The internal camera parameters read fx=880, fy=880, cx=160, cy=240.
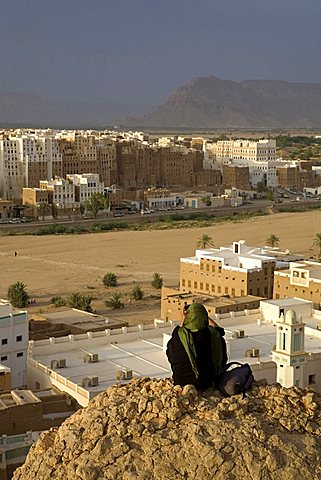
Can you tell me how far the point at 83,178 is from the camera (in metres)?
70.1

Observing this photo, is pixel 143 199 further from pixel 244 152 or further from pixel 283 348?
pixel 283 348

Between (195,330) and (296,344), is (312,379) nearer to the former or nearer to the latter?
(296,344)

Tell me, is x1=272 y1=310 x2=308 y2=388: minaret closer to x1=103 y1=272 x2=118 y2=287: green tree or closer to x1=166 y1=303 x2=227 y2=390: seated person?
x1=166 y1=303 x2=227 y2=390: seated person

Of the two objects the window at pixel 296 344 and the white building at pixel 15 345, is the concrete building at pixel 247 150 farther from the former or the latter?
the window at pixel 296 344

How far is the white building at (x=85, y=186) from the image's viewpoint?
69.4m

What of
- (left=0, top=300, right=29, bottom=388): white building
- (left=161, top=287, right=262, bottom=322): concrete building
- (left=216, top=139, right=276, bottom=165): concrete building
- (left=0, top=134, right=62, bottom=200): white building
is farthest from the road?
(left=0, top=300, right=29, bottom=388): white building

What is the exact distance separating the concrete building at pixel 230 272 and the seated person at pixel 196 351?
23200mm

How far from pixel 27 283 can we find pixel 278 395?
3396 cm

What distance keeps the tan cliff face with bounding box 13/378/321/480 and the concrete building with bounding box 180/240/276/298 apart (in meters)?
23.5

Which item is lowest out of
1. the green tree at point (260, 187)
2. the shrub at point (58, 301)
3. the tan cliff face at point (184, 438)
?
the shrub at point (58, 301)

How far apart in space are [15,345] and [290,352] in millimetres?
6652

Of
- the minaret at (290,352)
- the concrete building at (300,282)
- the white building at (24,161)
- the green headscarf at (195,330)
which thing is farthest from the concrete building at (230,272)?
the white building at (24,161)

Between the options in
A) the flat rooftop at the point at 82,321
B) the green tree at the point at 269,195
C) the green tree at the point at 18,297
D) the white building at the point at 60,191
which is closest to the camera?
the flat rooftop at the point at 82,321

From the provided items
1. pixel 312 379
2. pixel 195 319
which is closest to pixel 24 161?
pixel 312 379
